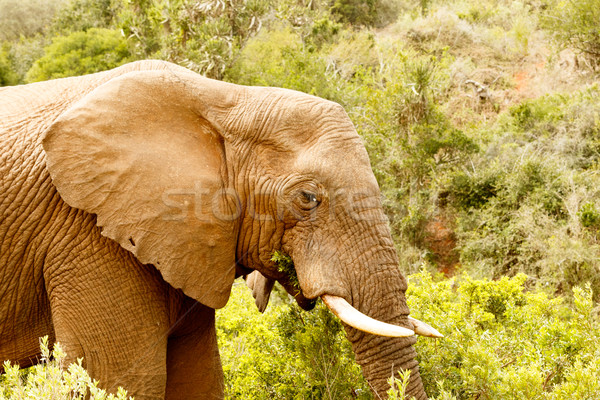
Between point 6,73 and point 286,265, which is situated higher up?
point 286,265

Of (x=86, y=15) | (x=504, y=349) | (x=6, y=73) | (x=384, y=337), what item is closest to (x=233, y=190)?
(x=384, y=337)

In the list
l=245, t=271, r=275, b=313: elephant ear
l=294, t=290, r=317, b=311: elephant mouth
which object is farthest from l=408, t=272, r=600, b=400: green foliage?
l=245, t=271, r=275, b=313: elephant ear

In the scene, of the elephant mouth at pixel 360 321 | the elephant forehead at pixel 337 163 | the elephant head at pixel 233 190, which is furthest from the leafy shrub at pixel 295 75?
the elephant mouth at pixel 360 321

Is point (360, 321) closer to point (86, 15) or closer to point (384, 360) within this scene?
point (384, 360)

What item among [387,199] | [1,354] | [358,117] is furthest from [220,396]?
[358,117]

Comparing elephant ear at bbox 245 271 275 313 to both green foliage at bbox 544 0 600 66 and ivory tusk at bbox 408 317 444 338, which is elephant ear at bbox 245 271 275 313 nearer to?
ivory tusk at bbox 408 317 444 338

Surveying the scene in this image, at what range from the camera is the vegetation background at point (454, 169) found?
4293 millimetres

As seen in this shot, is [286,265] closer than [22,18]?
Yes

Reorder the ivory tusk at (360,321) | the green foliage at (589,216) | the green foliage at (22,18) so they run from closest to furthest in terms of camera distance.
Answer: the ivory tusk at (360,321) → the green foliage at (589,216) → the green foliage at (22,18)

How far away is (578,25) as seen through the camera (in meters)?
15.8

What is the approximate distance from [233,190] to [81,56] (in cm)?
2120

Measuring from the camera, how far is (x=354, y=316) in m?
3.21

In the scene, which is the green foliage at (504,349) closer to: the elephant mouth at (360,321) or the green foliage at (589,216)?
the elephant mouth at (360,321)

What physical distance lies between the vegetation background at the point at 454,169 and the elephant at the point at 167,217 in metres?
0.54
